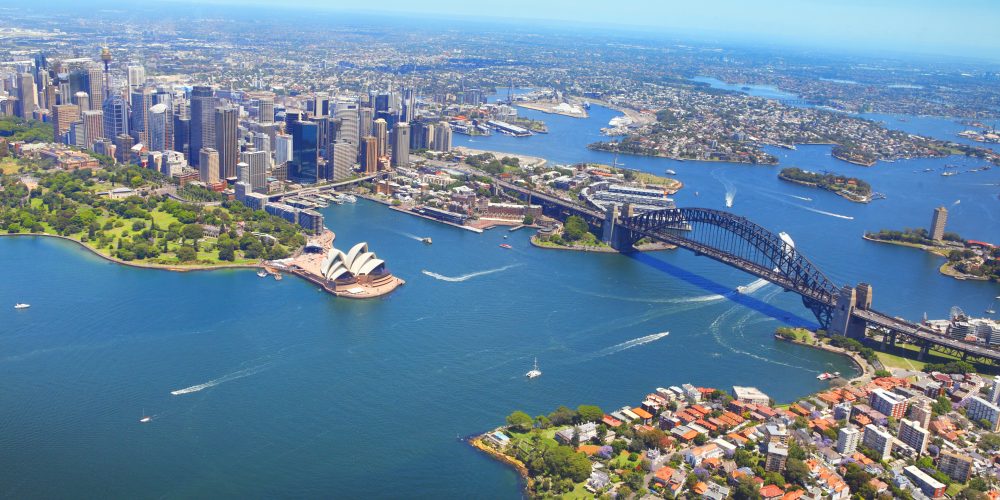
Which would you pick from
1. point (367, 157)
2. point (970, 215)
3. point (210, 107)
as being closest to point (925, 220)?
point (970, 215)

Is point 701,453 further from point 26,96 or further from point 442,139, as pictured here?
point 26,96

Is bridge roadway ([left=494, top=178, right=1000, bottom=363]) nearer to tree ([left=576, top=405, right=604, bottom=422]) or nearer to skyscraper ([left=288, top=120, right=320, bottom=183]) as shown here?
tree ([left=576, top=405, right=604, bottom=422])

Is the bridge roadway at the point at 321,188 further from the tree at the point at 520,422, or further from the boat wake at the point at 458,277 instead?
the tree at the point at 520,422

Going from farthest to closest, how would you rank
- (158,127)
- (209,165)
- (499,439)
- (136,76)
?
(136,76) → (158,127) → (209,165) → (499,439)

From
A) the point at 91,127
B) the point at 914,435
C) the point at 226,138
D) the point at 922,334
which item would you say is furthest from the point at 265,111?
the point at 914,435

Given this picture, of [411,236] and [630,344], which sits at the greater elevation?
[630,344]

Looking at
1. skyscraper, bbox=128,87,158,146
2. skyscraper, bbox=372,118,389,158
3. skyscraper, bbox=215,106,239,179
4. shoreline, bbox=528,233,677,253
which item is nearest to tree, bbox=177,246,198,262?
shoreline, bbox=528,233,677,253

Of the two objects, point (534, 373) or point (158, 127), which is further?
point (158, 127)

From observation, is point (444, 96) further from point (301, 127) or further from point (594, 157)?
point (301, 127)
